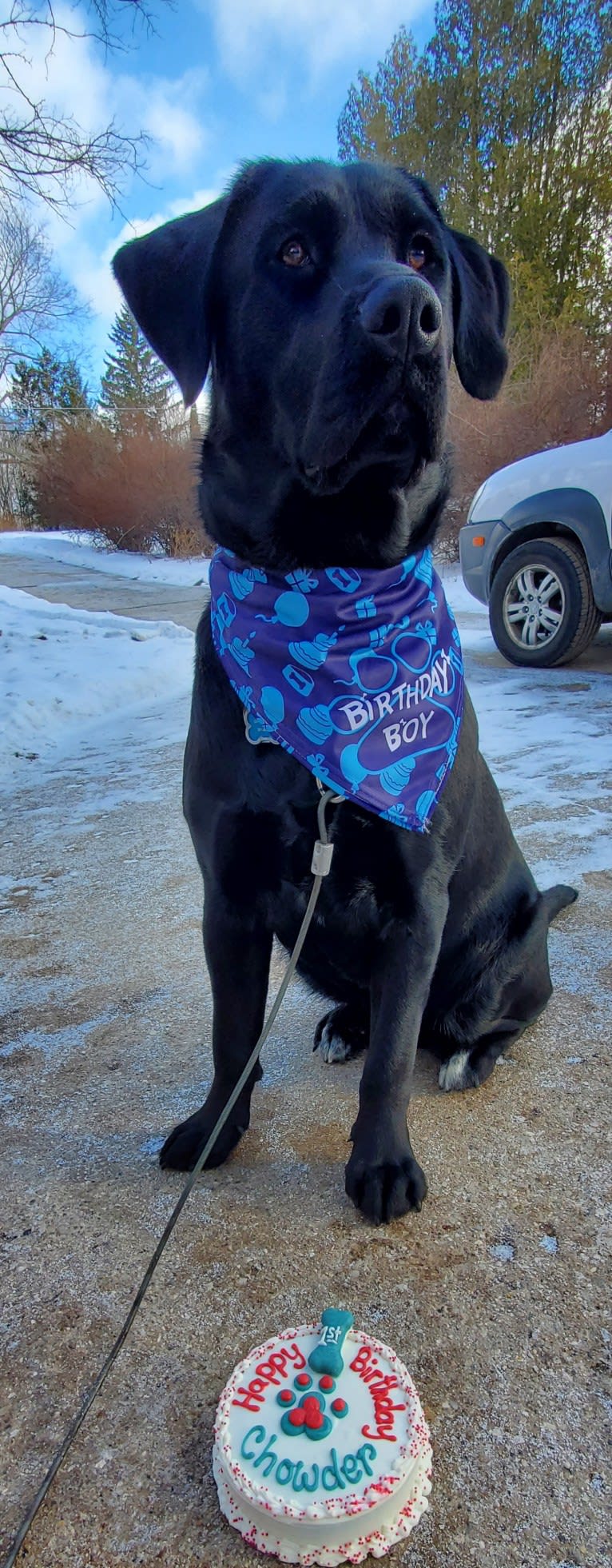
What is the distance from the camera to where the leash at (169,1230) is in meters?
1.04

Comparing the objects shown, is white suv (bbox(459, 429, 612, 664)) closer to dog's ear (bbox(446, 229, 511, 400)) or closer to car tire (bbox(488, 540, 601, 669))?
car tire (bbox(488, 540, 601, 669))

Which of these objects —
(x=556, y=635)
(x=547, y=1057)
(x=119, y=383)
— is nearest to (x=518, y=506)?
(x=556, y=635)

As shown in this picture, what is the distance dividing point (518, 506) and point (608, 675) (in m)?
1.20

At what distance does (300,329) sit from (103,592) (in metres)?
13.0

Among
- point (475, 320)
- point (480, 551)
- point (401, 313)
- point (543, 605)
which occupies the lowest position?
point (543, 605)

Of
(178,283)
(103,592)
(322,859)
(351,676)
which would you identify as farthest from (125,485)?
(322,859)

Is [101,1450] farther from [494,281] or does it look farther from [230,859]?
[494,281]

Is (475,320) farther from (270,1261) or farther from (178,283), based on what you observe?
(270,1261)

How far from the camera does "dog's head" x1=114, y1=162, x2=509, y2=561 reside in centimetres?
141

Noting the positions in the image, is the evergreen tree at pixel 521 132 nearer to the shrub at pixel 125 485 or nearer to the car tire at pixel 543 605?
the shrub at pixel 125 485

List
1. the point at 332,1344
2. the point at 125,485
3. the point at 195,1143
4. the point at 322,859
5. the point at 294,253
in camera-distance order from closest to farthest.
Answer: the point at 332,1344 → the point at 322,859 → the point at 294,253 → the point at 195,1143 → the point at 125,485

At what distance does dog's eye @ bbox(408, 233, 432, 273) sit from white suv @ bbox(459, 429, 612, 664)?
151 inches

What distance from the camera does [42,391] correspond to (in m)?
35.6

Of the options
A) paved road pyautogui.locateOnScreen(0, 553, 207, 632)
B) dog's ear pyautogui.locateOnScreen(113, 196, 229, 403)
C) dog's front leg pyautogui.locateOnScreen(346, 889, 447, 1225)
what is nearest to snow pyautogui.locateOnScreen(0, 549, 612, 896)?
dog's front leg pyautogui.locateOnScreen(346, 889, 447, 1225)
